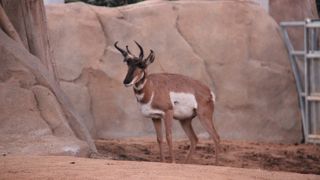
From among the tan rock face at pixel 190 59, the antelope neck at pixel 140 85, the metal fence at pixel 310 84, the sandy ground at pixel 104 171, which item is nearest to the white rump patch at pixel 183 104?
the antelope neck at pixel 140 85

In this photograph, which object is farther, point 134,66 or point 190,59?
point 190,59

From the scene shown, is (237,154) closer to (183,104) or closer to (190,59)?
(183,104)

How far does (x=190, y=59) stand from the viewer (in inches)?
559

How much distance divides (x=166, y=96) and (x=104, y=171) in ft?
11.8

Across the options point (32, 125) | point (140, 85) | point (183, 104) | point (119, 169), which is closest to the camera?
point (119, 169)

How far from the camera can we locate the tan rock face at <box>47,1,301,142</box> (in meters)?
13.8

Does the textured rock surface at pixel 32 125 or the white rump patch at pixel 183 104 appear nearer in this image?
the textured rock surface at pixel 32 125

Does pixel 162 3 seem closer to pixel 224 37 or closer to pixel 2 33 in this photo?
pixel 224 37

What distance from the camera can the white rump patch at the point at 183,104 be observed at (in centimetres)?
1127

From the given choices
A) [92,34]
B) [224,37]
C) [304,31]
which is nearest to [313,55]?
[304,31]

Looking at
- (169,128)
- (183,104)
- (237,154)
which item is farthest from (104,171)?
(237,154)

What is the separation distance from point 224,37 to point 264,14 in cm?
90

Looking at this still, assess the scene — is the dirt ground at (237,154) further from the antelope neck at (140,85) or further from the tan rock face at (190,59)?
the antelope neck at (140,85)

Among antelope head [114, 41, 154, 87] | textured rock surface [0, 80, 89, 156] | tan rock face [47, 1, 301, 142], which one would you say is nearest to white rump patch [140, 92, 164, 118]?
antelope head [114, 41, 154, 87]
